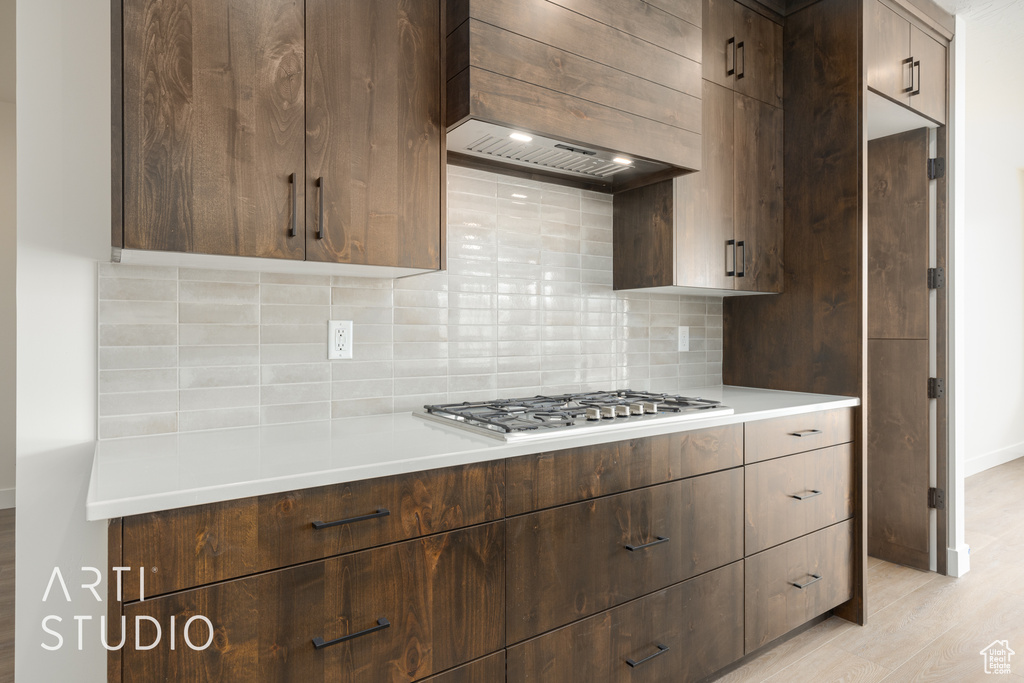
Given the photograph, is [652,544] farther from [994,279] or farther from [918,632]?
[994,279]

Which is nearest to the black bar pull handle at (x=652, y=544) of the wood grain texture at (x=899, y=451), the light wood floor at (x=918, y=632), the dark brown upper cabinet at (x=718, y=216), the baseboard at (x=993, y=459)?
the light wood floor at (x=918, y=632)

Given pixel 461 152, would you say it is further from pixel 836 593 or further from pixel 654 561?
pixel 836 593

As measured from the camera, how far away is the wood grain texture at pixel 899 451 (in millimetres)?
2865

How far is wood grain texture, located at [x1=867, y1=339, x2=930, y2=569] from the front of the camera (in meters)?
2.87

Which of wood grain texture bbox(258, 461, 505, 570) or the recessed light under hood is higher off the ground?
the recessed light under hood

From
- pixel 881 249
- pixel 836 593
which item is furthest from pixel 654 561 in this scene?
pixel 881 249

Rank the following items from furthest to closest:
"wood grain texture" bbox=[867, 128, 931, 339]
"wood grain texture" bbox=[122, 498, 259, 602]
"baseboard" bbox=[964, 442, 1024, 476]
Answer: "baseboard" bbox=[964, 442, 1024, 476], "wood grain texture" bbox=[867, 128, 931, 339], "wood grain texture" bbox=[122, 498, 259, 602]

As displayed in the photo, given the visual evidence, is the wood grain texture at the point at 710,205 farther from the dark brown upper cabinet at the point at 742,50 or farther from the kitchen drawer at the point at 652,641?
the kitchen drawer at the point at 652,641

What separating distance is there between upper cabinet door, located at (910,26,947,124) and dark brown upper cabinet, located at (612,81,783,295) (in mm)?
650

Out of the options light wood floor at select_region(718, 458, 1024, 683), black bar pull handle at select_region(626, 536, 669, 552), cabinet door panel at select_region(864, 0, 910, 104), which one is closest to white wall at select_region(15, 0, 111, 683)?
black bar pull handle at select_region(626, 536, 669, 552)

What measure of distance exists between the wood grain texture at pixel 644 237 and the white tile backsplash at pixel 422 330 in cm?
5

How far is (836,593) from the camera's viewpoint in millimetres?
2318

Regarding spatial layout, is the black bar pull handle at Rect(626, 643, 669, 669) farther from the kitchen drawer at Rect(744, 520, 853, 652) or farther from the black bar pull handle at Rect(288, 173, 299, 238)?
the black bar pull handle at Rect(288, 173, 299, 238)

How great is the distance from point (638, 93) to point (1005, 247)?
16.7ft
